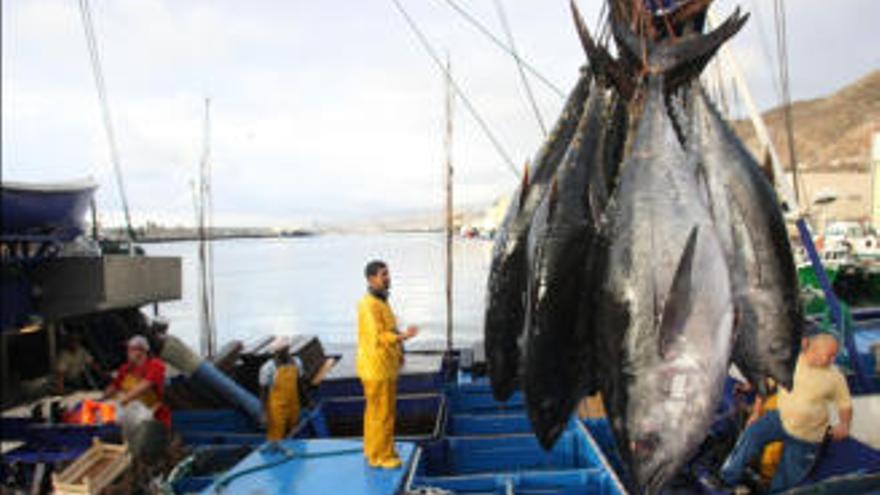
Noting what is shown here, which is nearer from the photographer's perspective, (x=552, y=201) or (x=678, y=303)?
(x=678, y=303)

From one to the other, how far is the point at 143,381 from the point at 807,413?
5.87m

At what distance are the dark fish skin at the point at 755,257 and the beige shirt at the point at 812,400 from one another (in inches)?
109

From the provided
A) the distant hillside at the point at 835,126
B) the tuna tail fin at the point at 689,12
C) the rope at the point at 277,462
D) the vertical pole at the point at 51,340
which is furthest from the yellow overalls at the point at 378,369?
the distant hillside at the point at 835,126

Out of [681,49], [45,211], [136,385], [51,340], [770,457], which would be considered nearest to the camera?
[681,49]

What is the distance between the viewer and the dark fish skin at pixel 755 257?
233 cm

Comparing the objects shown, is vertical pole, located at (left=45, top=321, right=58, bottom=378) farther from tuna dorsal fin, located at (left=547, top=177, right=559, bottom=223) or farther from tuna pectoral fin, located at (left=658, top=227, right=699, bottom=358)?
tuna pectoral fin, located at (left=658, top=227, right=699, bottom=358)

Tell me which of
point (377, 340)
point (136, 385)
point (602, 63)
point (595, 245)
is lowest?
point (136, 385)

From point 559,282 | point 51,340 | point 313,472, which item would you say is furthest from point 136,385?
point 559,282

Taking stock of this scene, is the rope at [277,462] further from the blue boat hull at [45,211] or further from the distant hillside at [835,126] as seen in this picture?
the distant hillside at [835,126]

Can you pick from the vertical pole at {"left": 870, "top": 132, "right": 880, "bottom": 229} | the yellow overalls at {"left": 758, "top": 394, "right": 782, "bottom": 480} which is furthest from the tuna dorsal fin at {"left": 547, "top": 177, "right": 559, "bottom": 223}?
the vertical pole at {"left": 870, "top": 132, "right": 880, "bottom": 229}

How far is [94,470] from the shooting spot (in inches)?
199

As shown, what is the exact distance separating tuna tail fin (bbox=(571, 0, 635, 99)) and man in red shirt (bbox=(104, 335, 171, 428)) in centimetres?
526

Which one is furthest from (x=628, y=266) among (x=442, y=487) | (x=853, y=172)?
(x=853, y=172)

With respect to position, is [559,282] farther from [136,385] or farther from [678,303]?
[136,385]
